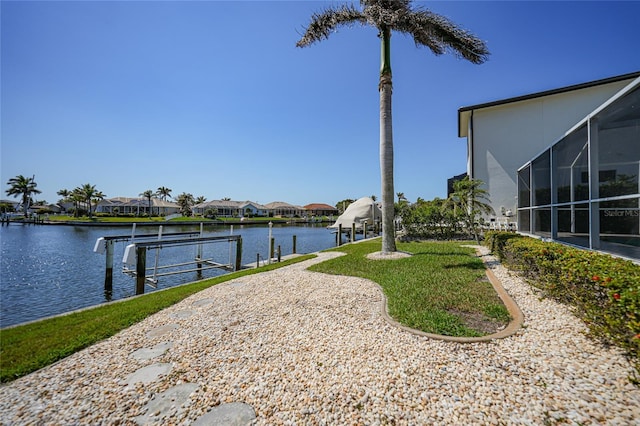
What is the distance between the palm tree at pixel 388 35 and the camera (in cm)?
839

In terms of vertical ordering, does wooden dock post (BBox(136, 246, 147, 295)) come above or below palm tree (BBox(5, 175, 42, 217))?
below

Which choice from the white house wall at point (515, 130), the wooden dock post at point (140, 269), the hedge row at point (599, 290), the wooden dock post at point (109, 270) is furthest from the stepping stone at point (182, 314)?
the white house wall at point (515, 130)

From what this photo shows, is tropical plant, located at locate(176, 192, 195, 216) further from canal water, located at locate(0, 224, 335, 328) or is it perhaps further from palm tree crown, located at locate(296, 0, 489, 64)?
palm tree crown, located at locate(296, 0, 489, 64)

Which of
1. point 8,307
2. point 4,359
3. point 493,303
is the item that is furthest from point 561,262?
point 8,307

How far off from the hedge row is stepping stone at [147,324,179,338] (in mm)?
5391

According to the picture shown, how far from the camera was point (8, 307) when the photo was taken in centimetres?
764

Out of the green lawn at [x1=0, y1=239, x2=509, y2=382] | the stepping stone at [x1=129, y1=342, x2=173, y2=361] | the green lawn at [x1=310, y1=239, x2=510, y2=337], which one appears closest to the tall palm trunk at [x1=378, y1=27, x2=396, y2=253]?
the green lawn at [x1=310, y1=239, x2=510, y2=337]

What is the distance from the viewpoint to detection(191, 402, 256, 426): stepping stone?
2109 millimetres

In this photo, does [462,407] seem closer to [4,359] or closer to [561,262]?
[561,262]

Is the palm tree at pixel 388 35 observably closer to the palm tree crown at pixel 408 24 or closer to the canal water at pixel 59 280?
the palm tree crown at pixel 408 24

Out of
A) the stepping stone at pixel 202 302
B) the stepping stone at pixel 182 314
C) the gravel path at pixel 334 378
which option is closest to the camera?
the gravel path at pixel 334 378

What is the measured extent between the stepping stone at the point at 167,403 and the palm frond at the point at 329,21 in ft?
34.5

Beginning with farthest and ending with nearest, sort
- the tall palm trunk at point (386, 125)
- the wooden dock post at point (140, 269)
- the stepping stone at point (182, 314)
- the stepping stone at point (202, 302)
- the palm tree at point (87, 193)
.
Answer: the palm tree at point (87, 193) < the tall palm trunk at point (386, 125) < the wooden dock post at point (140, 269) < the stepping stone at point (202, 302) < the stepping stone at point (182, 314)

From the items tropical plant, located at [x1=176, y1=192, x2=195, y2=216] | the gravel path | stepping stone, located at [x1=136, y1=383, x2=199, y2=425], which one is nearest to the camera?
the gravel path
